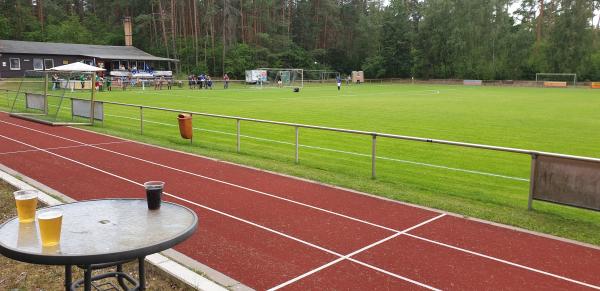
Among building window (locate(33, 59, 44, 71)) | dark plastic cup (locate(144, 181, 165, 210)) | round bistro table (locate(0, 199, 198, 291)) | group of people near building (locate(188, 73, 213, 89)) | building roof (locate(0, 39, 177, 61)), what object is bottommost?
round bistro table (locate(0, 199, 198, 291))

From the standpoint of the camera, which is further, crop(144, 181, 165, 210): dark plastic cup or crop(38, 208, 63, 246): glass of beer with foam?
crop(144, 181, 165, 210): dark plastic cup

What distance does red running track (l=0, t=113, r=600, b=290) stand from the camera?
17.4 ft

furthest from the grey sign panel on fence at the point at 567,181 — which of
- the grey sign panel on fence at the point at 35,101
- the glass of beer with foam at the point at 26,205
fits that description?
the grey sign panel on fence at the point at 35,101

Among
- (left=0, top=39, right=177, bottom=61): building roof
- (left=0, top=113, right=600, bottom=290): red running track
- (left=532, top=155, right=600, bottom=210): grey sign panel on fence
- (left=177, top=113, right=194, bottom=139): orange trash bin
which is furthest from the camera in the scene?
(left=0, top=39, right=177, bottom=61): building roof

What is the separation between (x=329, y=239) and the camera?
6445 mm

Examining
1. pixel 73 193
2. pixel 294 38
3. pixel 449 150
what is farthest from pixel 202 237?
pixel 294 38

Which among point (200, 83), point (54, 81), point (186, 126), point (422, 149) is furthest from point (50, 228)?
point (200, 83)

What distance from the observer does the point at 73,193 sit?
8.73m

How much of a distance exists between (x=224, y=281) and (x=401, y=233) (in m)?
2.69

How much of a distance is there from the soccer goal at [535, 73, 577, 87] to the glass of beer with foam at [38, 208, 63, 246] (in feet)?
237

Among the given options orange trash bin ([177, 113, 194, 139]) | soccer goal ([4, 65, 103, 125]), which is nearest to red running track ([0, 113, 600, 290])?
orange trash bin ([177, 113, 194, 139])

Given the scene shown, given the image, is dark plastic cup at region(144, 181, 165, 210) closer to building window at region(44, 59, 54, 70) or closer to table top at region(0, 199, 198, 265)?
table top at region(0, 199, 198, 265)

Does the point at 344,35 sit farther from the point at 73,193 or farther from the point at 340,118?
the point at 73,193

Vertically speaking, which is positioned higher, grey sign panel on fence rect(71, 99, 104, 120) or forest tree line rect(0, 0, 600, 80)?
forest tree line rect(0, 0, 600, 80)
